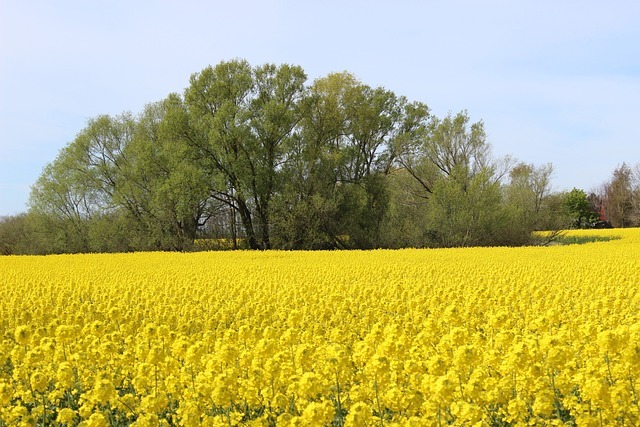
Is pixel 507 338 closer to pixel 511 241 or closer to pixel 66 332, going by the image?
pixel 66 332

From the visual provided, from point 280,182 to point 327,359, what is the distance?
113 feet

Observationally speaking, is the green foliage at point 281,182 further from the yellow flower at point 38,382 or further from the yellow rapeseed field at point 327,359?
the yellow flower at point 38,382

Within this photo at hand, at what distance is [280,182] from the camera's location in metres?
39.5

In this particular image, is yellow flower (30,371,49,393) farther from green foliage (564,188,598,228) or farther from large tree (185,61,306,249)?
green foliage (564,188,598,228)

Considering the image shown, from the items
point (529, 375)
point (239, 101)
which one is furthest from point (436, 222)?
point (529, 375)

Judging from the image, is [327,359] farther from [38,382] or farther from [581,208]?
[581,208]

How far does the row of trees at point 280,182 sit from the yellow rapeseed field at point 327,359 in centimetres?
2495

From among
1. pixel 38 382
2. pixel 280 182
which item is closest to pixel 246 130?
pixel 280 182

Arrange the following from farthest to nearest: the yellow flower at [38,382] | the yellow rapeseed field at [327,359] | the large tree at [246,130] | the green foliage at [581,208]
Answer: the green foliage at [581,208], the large tree at [246,130], the yellow flower at [38,382], the yellow rapeseed field at [327,359]

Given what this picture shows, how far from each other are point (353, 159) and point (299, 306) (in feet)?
106

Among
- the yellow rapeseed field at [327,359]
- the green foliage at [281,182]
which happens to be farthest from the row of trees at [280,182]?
the yellow rapeseed field at [327,359]

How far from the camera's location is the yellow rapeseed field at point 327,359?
4.97 m

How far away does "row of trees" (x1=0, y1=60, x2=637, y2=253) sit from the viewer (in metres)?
39.0

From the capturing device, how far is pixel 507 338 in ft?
20.3
